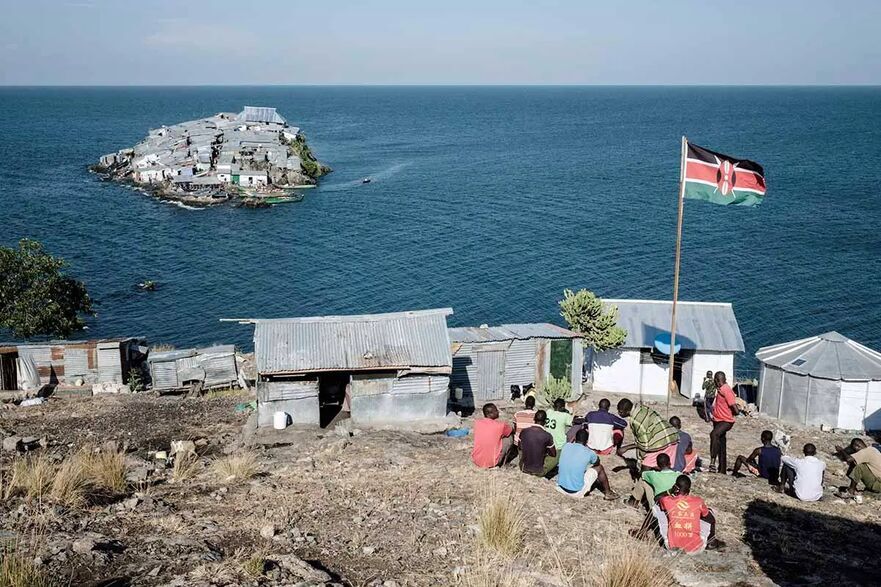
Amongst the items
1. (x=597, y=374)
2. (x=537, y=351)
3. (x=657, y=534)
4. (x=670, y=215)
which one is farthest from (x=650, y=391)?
(x=670, y=215)

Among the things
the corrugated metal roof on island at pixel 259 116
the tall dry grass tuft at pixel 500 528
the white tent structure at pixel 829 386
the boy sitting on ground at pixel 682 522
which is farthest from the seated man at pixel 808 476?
the corrugated metal roof on island at pixel 259 116

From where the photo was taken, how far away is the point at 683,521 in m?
10.8

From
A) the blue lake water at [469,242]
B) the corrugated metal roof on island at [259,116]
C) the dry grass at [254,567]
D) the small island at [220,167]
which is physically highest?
the corrugated metal roof on island at [259,116]

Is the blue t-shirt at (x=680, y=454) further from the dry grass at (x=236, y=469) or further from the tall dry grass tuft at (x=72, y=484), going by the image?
the tall dry grass tuft at (x=72, y=484)

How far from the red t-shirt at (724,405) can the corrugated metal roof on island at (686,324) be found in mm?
9416

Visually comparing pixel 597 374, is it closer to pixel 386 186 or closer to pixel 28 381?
pixel 28 381

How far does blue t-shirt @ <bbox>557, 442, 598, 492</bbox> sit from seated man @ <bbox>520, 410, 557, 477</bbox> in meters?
0.71

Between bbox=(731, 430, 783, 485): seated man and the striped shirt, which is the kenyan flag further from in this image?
the striped shirt

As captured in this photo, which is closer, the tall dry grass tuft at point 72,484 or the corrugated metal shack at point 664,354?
the tall dry grass tuft at point 72,484

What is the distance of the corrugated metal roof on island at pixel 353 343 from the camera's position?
1894cm

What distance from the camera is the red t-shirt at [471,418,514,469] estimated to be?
13977 mm

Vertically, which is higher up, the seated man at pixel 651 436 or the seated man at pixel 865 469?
the seated man at pixel 651 436

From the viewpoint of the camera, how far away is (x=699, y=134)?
146875 millimetres

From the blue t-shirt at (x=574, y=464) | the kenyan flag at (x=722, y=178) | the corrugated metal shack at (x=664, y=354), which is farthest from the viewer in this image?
the corrugated metal shack at (x=664, y=354)
